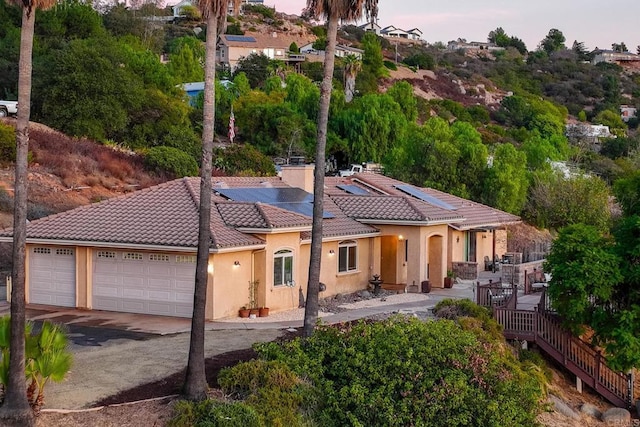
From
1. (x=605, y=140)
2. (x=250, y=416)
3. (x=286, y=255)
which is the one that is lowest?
(x=250, y=416)

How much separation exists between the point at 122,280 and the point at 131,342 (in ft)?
15.3

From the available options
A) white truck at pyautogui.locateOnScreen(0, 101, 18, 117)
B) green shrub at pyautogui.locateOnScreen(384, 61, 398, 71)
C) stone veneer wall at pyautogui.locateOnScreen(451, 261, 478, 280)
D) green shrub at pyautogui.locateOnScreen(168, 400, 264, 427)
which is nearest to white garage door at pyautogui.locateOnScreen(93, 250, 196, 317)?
green shrub at pyautogui.locateOnScreen(168, 400, 264, 427)

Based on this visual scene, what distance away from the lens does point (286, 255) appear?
88.1 ft

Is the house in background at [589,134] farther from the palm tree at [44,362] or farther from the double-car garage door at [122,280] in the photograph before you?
the palm tree at [44,362]

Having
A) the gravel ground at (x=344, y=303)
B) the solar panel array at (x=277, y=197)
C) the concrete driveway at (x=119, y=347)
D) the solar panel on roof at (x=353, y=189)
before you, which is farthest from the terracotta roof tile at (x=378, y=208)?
the concrete driveway at (x=119, y=347)

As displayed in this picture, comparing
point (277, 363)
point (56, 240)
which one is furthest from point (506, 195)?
point (277, 363)

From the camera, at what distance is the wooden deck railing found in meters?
24.0

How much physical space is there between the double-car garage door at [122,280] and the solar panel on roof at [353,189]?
12.1 meters

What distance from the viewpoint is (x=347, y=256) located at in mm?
30875

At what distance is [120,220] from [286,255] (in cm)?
529

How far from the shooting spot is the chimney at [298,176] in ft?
108

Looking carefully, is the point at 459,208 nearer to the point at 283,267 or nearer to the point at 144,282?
Result: the point at 283,267

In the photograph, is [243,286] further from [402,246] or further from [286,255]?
[402,246]

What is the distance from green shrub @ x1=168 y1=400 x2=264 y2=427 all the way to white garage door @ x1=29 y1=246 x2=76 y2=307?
11.8 metres
